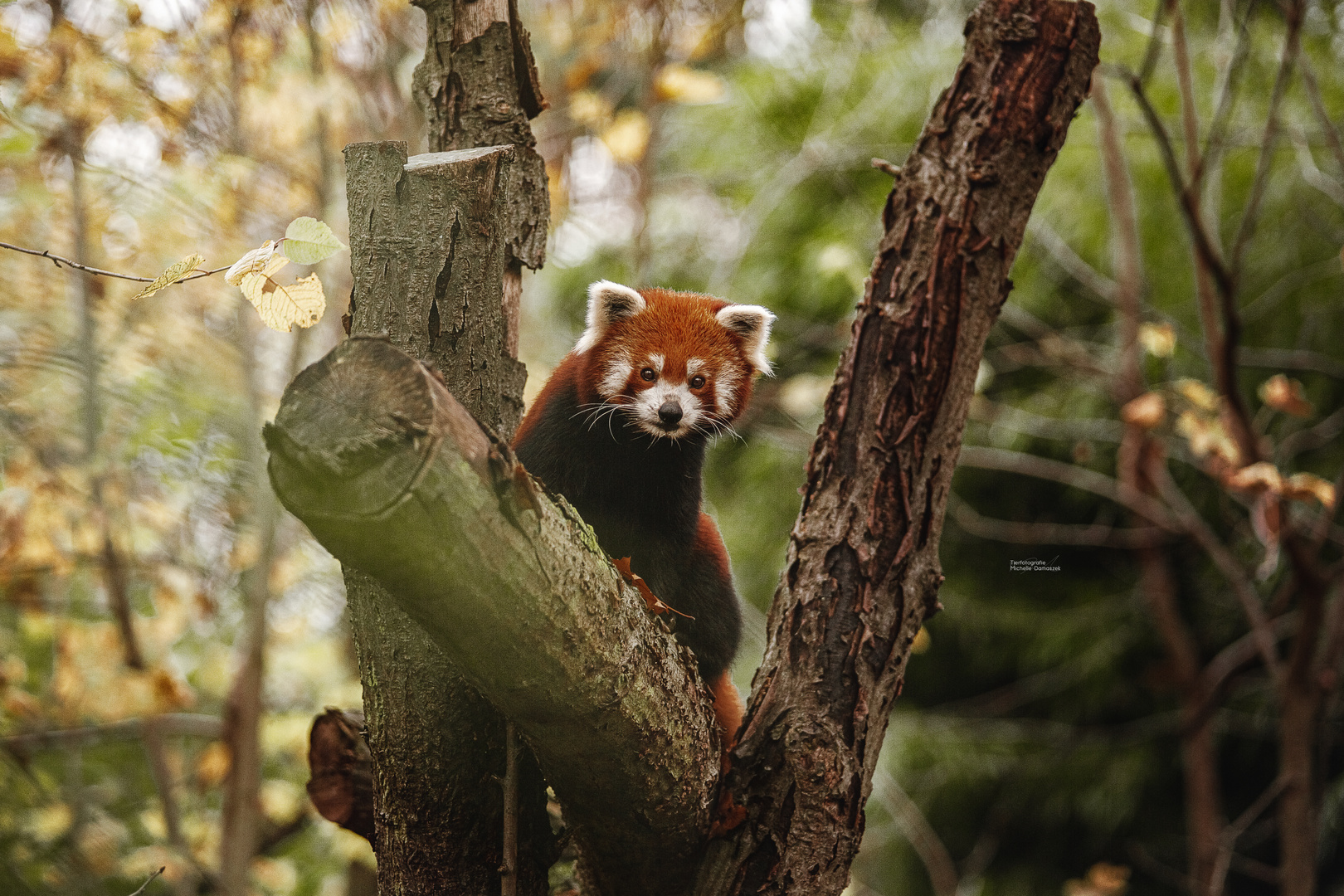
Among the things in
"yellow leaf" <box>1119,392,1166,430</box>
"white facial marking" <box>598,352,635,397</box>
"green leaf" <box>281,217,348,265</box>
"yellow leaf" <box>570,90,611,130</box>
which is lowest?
"yellow leaf" <box>1119,392,1166,430</box>

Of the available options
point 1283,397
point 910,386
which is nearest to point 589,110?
point 910,386

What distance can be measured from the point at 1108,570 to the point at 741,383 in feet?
10.8

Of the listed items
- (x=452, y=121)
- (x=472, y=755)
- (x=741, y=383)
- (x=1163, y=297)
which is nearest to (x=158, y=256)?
(x=452, y=121)

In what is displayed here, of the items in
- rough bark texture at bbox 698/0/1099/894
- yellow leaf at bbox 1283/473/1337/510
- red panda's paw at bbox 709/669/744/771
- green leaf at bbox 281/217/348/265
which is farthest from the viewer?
yellow leaf at bbox 1283/473/1337/510

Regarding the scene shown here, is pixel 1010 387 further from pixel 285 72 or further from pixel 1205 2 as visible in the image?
pixel 285 72

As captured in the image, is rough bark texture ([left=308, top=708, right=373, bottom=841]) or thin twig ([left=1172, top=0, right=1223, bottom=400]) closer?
rough bark texture ([left=308, top=708, right=373, bottom=841])

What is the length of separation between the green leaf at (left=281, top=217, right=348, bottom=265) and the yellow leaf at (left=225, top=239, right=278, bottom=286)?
0.05 m

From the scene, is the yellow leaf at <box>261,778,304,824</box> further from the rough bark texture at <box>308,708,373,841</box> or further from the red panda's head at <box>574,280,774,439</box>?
the red panda's head at <box>574,280,774,439</box>

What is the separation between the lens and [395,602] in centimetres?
133

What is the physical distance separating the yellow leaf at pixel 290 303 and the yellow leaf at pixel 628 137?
9.86 ft

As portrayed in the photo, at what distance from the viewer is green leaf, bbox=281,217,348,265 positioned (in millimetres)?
1198

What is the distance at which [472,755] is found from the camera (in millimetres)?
1441

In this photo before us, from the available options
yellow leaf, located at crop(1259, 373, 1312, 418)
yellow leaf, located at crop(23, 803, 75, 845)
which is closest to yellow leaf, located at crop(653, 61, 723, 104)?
yellow leaf, located at crop(1259, 373, 1312, 418)

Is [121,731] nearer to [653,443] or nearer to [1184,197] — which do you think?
[653,443]
